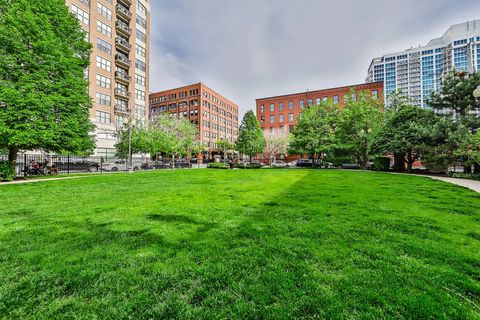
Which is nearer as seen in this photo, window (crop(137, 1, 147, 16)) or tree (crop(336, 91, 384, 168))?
tree (crop(336, 91, 384, 168))

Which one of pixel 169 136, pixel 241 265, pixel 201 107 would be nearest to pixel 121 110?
pixel 169 136

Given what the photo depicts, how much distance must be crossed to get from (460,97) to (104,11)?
152 feet

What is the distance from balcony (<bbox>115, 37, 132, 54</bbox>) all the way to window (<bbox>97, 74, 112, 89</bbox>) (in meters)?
6.62

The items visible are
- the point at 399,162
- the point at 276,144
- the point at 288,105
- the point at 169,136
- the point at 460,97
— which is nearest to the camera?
the point at 460,97

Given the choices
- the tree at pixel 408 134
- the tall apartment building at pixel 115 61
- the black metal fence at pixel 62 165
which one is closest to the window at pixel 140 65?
the tall apartment building at pixel 115 61

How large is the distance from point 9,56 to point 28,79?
1557 millimetres

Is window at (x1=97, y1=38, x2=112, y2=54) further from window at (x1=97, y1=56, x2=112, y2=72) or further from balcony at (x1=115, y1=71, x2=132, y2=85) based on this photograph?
balcony at (x1=115, y1=71, x2=132, y2=85)

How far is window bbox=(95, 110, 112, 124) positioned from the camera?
32938 mm

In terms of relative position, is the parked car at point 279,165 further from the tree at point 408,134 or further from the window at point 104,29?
the window at point 104,29

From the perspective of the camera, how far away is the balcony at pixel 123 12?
120 ft

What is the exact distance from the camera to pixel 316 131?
1177 inches

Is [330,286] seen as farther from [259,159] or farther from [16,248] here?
[259,159]

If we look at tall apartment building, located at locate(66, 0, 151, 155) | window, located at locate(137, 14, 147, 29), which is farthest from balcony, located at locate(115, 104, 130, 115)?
window, located at locate(137, 14, 147, 29)

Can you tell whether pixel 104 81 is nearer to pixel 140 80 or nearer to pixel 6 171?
pixel 140 80
